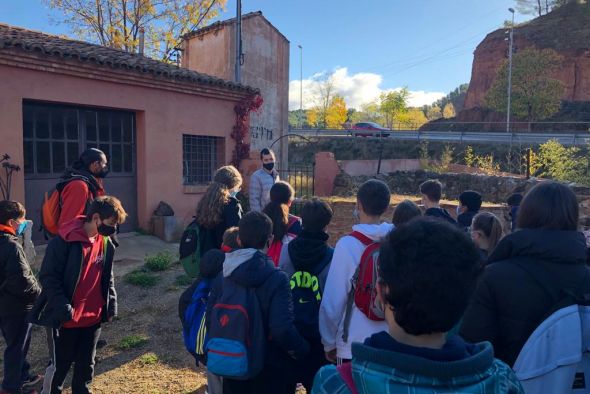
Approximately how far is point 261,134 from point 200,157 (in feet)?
19.4

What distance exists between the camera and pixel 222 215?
152 inches

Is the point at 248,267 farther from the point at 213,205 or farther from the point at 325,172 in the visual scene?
the point at 325,172

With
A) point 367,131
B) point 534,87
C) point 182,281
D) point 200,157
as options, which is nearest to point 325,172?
point 200,157

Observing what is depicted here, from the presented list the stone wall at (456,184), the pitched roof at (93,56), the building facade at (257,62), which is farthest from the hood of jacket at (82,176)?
the building facade at (257,62)

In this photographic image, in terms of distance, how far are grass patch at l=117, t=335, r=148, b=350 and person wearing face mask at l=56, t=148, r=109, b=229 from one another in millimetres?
1468

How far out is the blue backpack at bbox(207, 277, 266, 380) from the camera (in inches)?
97.2

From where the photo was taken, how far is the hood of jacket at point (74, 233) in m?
3.06

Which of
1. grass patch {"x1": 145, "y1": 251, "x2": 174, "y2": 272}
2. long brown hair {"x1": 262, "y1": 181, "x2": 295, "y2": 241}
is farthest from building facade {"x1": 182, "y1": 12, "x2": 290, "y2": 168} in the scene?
long brown hair {"x1": 262, "y1": 181, "x2": 295, "y2": 241}

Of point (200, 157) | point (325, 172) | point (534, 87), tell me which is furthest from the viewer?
point (534, 87)

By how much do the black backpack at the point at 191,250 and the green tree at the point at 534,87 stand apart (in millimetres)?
40595

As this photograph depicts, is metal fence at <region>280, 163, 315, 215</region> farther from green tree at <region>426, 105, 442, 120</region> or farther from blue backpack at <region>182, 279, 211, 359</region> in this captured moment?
green tree at <region>426, 105, 442, 120</region>

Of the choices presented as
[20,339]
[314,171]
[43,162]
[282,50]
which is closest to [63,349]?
[20,339]

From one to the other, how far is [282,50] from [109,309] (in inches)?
667

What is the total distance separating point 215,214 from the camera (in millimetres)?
3805
